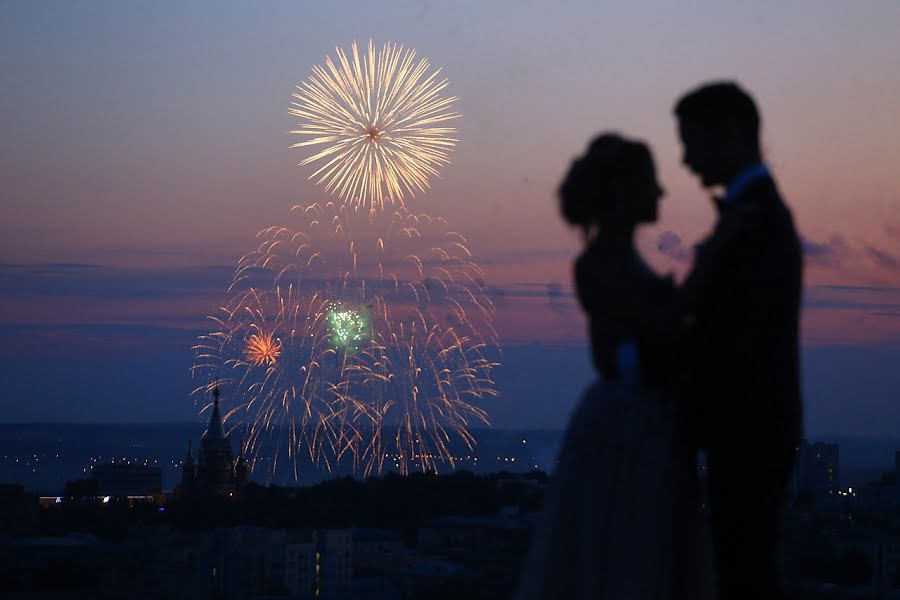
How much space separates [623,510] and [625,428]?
23 cm

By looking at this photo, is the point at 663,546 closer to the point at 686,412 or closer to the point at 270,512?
the point at 686,412

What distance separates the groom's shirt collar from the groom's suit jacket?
0.10 metres

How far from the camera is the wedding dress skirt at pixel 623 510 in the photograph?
12.8 ft

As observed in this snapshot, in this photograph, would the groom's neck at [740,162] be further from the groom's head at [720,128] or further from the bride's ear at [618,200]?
the bride's ear at [618,200]

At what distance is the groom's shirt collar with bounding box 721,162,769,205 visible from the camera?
12.5 feet

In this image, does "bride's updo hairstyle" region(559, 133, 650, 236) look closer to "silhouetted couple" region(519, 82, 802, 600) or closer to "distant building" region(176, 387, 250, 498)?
"silhouetted couple" region(519, 82, 802, 600)

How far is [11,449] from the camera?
199 metres

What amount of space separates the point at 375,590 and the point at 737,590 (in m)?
36.4

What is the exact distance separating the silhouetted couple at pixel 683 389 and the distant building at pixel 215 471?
230ft

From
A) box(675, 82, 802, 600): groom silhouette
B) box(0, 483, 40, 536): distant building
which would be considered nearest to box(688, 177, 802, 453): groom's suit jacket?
box(675, 82, 802, 600): groom silhouette

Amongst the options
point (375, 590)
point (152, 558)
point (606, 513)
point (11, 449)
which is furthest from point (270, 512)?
point (11, 449)

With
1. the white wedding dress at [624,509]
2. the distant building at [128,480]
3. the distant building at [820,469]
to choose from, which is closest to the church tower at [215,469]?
the distant building at [128,480]

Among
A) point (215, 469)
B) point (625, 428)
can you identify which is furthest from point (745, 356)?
point (215, 469)

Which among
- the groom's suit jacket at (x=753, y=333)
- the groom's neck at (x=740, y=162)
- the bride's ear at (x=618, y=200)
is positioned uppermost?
the groom's neck at (x=740, y=162)
